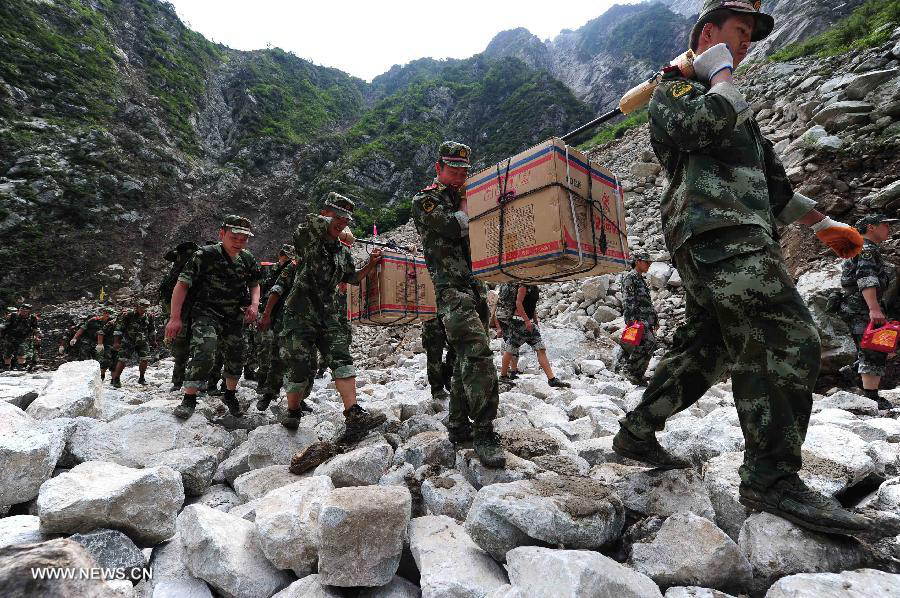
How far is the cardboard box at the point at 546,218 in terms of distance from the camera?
89.9 inches

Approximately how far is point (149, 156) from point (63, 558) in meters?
38.1

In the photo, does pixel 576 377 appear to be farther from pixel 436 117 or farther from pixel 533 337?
pixel 436 117

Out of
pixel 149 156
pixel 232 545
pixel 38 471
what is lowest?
pixel 232 545

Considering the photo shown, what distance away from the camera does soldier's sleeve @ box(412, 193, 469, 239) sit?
2996 mm

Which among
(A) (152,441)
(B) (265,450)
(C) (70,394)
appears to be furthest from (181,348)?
(B) (265,450)

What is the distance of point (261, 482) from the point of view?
8.43ft

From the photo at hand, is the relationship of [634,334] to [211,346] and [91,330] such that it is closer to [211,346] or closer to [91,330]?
[211,346]

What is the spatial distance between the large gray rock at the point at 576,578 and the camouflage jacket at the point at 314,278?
280 cm

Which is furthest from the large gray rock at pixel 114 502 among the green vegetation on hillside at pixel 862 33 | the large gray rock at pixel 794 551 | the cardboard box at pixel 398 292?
the green vegetation on hillside at pixel 862 33

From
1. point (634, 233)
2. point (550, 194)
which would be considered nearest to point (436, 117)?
point (634, 233)

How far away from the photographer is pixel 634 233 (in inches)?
473

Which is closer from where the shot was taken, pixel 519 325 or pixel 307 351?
pixel 307 351

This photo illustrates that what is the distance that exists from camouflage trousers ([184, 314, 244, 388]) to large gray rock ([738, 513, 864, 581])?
14.3ft

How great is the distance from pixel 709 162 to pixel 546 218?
793mm
